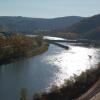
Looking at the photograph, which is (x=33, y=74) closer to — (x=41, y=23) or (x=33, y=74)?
(x=33, y=74)

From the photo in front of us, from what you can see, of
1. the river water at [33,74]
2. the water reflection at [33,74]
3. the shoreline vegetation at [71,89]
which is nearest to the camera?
the shoreline vegetation at [71,89]

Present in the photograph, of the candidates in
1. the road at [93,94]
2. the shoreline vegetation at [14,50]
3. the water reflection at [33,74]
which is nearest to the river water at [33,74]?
the water reflection at [33,74]

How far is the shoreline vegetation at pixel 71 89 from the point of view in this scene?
20266mm

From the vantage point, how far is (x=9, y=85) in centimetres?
2584

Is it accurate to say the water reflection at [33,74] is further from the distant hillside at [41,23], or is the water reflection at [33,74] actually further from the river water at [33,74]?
the distant hillside at [41,23]

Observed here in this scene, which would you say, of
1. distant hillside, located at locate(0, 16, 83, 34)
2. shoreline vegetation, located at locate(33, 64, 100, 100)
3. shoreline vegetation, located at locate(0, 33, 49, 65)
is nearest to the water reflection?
shoreline vegetation, located at locate(0, 33, 49, 65)

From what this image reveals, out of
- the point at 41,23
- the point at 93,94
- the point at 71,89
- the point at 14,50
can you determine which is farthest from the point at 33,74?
the point at 41,23

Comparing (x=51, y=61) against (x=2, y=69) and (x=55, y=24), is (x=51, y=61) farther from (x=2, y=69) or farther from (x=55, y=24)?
(x=55, y=24)

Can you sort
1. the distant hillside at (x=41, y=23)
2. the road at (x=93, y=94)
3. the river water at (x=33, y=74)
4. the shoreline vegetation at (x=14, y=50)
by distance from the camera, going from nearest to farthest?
the road at (x=93, y=94) < the river water at (x=33, y=74) < the shoreline vegetation at (x=14, y=50) < the distant hillside at (x=41, y=23)

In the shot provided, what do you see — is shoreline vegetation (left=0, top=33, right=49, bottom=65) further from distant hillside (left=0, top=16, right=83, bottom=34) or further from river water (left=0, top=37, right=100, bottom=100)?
distant hillside (left=0, top=16, right=83, bottom=34)

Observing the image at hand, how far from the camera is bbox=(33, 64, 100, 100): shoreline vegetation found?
2027 cm

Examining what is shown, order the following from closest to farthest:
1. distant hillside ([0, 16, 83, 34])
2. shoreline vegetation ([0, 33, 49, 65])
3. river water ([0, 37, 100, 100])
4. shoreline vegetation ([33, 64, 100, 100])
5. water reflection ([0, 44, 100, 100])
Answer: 1. shoreline vegetation ([33, 64, 100, 100])
2. river water ([0, 37, 100, 100])
3. water reflection ([0, 44, 100, 100])
4. shoreline vegetation ([0, 33, 49, 65])
5. distant hillside ([0, 16, 83, 34])

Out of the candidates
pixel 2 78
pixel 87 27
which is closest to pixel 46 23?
pixel 87 27

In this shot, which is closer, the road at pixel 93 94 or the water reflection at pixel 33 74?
the road at pixel 93 94
